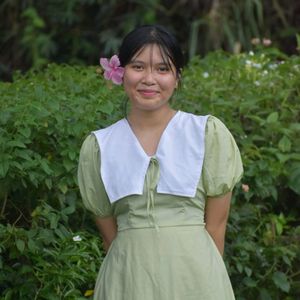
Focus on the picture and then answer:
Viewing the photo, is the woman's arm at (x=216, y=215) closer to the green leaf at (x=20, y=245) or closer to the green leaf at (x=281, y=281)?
the green leaf at (x=20, y=245)

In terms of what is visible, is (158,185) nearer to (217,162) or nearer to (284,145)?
(217,162)

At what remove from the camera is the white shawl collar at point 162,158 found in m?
3.34

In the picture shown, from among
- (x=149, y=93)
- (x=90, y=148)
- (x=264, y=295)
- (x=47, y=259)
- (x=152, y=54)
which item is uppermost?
(x=152, y=54)

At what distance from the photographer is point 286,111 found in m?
5.28

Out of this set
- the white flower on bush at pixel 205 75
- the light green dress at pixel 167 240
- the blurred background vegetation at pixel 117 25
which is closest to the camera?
the light green dress at pixel 167 240

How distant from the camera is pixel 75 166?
14.2ft

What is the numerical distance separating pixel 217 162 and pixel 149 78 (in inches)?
12.8

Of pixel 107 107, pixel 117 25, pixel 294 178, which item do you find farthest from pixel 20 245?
pixel 117 25

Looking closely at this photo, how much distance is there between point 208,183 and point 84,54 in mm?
5542

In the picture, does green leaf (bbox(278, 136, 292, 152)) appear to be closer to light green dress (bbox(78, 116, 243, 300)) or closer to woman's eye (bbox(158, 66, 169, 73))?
light green dress (bbox(78, 116, 243, 300))

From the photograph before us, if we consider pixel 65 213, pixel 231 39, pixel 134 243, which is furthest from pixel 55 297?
pixel 231 39

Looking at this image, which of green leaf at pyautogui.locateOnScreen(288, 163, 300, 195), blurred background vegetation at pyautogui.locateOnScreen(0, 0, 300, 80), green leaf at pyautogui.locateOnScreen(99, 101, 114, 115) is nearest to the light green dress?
green leaf at pyautogui.locateOnScreen(99, 101, 114, 115)

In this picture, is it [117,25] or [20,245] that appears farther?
[117,25]

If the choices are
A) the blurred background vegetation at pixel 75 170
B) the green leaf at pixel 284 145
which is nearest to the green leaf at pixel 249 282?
the blurred background vegetation at pixel 75 170
